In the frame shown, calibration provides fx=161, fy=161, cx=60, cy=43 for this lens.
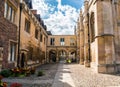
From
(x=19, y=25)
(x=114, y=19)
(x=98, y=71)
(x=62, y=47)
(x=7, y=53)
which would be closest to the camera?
(x=7, y=53)

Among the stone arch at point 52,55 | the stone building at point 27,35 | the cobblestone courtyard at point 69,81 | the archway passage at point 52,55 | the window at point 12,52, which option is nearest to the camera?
the cobblestone courtyard at point 69,81

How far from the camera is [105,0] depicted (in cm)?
1431

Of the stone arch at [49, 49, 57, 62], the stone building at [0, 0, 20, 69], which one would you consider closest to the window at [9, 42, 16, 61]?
the stone building at [0, 0, 20, 69]

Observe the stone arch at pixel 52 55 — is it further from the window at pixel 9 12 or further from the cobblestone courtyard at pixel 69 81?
the cobblestone courtyard at pixel 69 81

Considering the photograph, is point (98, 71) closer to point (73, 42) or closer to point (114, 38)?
point (114, 38)

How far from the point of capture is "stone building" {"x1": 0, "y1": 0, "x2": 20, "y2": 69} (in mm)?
10750

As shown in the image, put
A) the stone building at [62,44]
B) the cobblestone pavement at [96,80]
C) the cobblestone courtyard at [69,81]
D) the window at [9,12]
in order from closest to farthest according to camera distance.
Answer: the cobblestone courtyard at [69,81] < the cobblestone pavement at [96,80] < the window at [9,12] < the stone building at [62,44]

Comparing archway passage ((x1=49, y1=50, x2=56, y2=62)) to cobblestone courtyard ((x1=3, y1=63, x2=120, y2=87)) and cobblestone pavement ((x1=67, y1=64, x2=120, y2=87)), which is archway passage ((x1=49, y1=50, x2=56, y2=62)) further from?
cobblestone courtyard ((x1=3, y1=63, x2=120, y2=87))

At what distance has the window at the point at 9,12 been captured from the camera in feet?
38.5

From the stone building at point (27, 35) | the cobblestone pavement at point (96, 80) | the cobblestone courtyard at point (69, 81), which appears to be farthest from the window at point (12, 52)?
the cobblestone pavement at point (96, 80)

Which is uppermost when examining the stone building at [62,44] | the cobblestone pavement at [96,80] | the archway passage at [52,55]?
the stone building at [62,44]

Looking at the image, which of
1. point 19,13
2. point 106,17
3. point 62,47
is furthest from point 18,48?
point 62,47

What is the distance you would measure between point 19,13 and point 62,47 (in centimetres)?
2950

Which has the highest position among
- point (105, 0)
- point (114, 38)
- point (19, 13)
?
point (105, 0)
